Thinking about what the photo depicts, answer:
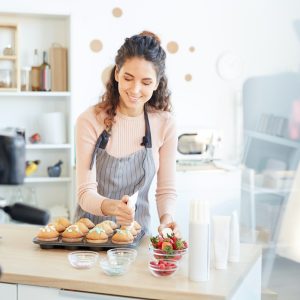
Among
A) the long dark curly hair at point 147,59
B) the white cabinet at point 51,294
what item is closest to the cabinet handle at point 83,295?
the white cabinet at point 51,294

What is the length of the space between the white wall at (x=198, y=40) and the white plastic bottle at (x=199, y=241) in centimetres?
315

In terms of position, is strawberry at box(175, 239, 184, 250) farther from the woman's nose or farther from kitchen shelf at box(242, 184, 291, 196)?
kitchen shelf at box(242, 184, 291, 196)

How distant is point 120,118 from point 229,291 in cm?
99

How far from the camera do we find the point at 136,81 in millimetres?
2359

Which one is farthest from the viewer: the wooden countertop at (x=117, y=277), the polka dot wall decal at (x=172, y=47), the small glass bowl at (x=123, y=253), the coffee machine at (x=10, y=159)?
the polka dot wall decal at (x=172, y=47)

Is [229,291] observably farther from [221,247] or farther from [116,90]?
[116,90]

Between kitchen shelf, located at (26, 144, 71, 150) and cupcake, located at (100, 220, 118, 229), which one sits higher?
cupcake, located at (100, 220, 118, 229)

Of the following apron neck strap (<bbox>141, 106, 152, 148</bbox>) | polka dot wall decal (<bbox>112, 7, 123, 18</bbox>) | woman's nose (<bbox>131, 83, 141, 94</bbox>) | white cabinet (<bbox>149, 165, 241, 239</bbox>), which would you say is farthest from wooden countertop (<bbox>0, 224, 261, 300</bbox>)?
polka dot wall decal (<bbox>112, 7, 123, 18</bbox>)

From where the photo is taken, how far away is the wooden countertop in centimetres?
176

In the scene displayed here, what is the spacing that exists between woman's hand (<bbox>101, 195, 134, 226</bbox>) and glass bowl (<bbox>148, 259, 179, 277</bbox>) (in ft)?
1.00

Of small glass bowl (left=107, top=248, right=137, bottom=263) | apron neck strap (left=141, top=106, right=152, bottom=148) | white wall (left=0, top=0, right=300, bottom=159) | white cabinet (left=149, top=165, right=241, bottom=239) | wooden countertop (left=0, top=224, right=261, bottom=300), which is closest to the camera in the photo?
wooden countertop (left=0, top=224, right=261, bottom=300)

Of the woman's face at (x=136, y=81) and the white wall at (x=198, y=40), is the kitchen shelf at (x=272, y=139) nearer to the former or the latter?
the white wall at (x=198, y=40)

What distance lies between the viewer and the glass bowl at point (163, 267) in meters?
1.86

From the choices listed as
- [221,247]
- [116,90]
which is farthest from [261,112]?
[221,247]
